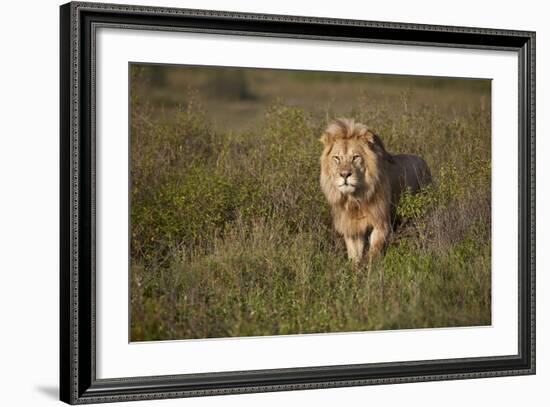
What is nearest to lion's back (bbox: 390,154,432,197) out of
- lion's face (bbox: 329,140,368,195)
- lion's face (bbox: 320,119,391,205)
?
lion's face (bbox: 320,119,391,205)

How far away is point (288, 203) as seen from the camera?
779cm

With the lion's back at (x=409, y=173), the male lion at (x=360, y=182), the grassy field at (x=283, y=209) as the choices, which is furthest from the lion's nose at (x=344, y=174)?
the lion's back at (x=409, y=173)

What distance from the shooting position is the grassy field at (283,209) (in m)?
7.35

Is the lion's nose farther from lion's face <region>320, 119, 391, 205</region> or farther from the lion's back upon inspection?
the lion's back

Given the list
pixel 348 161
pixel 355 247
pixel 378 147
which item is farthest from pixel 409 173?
pixel 355 247

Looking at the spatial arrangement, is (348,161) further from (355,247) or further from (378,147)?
(355,247)

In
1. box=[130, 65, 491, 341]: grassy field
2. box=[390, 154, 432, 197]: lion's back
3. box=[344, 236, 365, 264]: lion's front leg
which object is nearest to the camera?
box=[130, 65, 491, 341]: grassy field

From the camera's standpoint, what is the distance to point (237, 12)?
7367mm

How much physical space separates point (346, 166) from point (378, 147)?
0.28m

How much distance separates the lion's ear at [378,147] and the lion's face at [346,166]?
0.07m

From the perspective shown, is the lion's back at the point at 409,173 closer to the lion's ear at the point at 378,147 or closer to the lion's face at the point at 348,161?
the lion's ear at the point at 378,147

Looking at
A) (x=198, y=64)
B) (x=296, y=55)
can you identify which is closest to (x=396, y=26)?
(x=296, y=55)

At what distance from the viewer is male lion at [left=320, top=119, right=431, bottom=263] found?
7965 mm

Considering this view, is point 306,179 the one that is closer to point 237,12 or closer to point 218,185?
point 218,185
